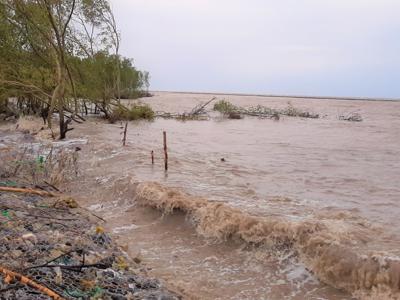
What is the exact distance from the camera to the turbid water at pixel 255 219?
5.75 meters

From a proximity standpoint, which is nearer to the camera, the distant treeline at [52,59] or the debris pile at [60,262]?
the debris pile at [60,262]

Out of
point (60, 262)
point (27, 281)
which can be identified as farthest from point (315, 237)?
point (27, 281)

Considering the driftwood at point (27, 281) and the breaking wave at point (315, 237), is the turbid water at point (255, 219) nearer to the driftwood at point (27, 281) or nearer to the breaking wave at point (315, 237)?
the breaking wave at point (315, 237)

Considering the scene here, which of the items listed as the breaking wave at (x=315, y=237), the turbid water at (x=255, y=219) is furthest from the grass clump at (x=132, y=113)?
the breaking wave at (x=315, y=237)

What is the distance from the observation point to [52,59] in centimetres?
2072

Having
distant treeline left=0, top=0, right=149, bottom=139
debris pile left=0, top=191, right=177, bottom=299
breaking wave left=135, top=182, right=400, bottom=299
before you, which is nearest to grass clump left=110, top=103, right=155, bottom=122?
distant treeline left=0, top=0, right=149, bottom=139

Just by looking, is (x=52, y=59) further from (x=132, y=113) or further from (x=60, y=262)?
(x=60, y=262)

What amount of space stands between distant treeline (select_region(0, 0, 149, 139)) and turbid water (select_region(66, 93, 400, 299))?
5395mm

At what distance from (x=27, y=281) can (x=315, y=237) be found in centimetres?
425

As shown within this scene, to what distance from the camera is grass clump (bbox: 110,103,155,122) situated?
102ft

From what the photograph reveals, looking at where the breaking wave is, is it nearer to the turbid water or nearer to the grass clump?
the turbid water

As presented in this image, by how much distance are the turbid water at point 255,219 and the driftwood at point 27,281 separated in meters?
1.87

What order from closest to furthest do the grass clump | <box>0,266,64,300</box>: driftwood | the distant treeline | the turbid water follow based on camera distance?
<box>0,266,64,300</box>: driftwood → the turbid water → the distant treeline → the grass clump

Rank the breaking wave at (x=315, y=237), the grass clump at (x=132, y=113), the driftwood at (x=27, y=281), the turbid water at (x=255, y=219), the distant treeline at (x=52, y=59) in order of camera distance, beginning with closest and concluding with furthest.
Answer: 1. the driftwood at (x=27, y=281)
2. the breaking wave at (x=315, y=237)
3. the turbid water at (x=255, y=219)
4. the distant treeline at (x=52, y=59)
5. the grass clump at (x=132, y=113)
